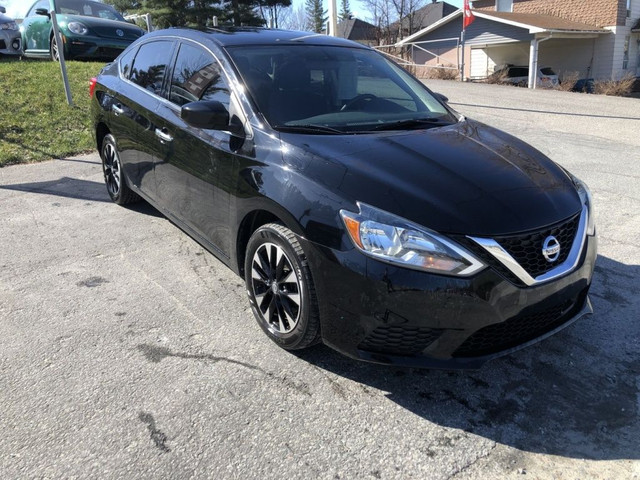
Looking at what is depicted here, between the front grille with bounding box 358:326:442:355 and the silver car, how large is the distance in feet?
46.0

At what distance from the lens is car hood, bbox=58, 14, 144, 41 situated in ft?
37.4

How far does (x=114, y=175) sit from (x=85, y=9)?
354 inches

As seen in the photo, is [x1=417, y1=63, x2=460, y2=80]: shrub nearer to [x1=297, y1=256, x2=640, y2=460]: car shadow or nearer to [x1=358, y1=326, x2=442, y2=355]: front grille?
[x1=297, y1=256, x2=640, y2=460]: car shadow

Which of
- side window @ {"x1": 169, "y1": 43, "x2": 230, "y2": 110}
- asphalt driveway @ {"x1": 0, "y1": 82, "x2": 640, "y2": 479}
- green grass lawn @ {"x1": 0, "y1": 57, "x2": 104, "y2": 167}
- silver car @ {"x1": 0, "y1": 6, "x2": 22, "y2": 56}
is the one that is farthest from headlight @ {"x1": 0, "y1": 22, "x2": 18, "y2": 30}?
side window @ {"x1": 169, "y1": 43, "x2": 230, "y2": 110}

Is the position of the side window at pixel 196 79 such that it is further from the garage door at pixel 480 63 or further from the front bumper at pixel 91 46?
the garage door at pixel 480 63

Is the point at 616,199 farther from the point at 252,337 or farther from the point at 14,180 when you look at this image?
the point at 14,180

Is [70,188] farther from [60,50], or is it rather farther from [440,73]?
[440,73]

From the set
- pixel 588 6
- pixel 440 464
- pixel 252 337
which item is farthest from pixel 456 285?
pixel 588 6

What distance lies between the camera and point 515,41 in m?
28.1

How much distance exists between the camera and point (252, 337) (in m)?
3.29

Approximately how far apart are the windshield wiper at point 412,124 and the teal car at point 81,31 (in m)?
9.77

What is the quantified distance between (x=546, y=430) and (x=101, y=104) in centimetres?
478

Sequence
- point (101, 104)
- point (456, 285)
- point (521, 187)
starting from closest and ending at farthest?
1. point (456, 285)
2. point (521, 187)
3. point (101, 104)

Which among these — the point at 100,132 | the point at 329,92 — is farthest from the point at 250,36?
the point at 100,132
